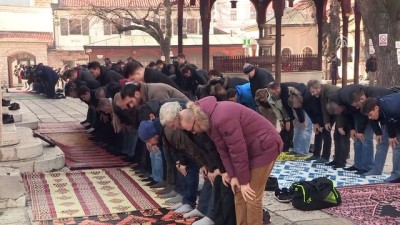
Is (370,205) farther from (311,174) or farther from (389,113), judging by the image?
(311,174)

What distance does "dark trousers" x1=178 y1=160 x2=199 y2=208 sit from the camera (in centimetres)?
568

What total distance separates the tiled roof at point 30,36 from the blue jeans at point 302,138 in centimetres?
3275

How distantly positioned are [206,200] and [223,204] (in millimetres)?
655

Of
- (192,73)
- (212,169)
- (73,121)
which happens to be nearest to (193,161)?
(212,169)

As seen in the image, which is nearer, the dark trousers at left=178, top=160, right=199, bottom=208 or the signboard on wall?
the dark trousers at left=178, top=160, right=199, bottom=208

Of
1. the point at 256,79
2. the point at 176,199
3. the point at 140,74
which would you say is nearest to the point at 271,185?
the point at 176,199

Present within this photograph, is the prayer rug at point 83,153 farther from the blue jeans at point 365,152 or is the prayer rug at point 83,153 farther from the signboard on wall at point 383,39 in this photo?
the signboard on wall at point 383,39

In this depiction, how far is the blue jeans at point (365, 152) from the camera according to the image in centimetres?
741

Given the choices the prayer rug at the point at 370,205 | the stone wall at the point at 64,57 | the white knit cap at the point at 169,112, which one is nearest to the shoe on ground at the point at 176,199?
the prayer rug at the point at 370,205

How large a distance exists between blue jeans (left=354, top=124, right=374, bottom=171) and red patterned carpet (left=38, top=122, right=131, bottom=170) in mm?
3354

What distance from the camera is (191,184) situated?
19.1 ft

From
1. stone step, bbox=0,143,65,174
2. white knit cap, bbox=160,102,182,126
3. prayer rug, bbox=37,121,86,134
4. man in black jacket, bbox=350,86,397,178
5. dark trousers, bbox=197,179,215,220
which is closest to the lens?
white knit cap, bbox=160,102,182,126

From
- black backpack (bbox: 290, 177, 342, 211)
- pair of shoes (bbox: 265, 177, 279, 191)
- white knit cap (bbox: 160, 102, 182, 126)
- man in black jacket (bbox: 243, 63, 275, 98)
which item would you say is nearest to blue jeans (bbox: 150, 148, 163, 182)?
pair of shoes (bbox: 265, 177, 279, 191)

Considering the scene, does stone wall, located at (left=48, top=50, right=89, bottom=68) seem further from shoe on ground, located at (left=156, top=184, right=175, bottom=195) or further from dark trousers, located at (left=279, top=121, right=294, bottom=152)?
shoe on ground, located at (left=156, top=184, right=175, bottom=195)
